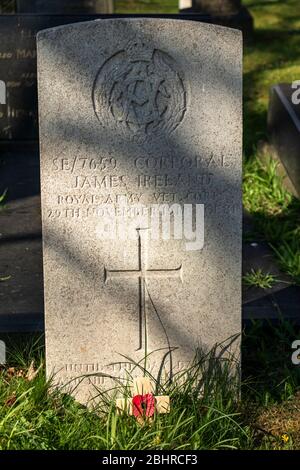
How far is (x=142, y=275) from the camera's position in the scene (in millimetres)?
4965

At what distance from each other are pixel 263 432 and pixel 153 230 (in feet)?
3.47

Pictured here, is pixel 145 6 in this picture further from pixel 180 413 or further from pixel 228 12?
pixel 180 413

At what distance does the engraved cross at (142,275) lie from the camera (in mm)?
4930

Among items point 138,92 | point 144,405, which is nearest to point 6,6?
point 138,92

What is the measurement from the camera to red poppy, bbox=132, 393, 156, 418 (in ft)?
15.2

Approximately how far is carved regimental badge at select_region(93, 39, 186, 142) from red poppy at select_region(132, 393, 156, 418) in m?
1.18

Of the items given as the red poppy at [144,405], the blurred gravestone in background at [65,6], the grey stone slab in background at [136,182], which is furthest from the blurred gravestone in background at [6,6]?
the red poppy at [144,405]

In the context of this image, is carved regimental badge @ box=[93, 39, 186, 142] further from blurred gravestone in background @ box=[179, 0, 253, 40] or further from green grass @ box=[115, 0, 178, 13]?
green grass @ box=[115, 0, 178, 13]

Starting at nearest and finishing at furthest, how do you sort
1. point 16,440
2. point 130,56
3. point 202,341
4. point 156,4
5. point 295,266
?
point 16,440
point 130,56
point 202,341
point 295,266
point 156,4

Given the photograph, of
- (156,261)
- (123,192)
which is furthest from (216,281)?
(123,192)

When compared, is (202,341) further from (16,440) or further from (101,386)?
(16,440)

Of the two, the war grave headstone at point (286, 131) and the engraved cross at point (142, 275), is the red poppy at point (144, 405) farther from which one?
the war grave headstone at point (286, 131)

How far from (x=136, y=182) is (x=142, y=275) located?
0.46m

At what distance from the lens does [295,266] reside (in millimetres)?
6949
